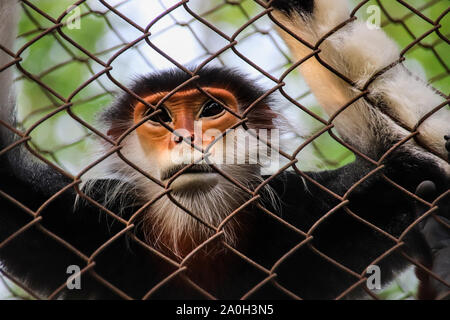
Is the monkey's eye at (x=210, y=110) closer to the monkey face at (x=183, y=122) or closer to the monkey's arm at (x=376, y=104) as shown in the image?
the monkey face at (x=183, y=122)

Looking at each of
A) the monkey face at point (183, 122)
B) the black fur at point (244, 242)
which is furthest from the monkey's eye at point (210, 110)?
the black fur at point (244, 242)

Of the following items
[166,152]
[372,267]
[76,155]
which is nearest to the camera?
[372,267]

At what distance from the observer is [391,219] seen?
2326mm

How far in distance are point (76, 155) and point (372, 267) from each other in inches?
64.7

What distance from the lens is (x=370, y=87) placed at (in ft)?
7.29

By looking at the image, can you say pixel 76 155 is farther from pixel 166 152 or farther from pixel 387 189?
pixel 387 189

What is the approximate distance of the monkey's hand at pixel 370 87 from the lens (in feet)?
7.20

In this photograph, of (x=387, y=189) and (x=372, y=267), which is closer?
(x=372, y=267)

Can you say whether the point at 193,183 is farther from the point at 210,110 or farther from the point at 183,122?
the point at 210,110

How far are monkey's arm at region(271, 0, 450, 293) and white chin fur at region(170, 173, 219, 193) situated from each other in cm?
61

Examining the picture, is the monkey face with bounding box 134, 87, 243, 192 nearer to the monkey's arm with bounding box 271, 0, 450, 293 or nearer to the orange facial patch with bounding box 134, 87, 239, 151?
the orange facial patch with bounding box 134, 87, 239, 151

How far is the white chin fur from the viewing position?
2049mm

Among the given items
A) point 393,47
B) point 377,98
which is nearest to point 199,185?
point 377,98

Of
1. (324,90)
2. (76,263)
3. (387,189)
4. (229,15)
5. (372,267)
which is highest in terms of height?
(229,15)
